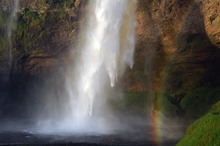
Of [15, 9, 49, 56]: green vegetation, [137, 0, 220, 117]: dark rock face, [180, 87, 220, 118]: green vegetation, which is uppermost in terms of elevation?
[15, 9, 49, 56]: green vegetation

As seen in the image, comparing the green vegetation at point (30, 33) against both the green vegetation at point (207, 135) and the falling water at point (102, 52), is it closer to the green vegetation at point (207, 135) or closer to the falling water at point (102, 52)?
the falling water at point (102, 52)

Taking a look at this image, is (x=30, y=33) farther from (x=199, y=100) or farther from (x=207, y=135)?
(x=207, y=135)

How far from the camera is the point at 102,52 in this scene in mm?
45188

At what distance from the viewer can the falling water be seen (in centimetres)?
4516

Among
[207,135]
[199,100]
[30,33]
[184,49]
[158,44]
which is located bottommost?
[207,135]

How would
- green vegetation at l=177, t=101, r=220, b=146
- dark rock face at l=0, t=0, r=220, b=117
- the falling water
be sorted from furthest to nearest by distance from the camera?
the falling water, dark rock face at l=0, t=0, r=220, b=117, green vegetation at l=177, t=101, r=220, b=146

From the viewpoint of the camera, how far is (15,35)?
162 ft

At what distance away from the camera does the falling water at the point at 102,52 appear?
4516cm

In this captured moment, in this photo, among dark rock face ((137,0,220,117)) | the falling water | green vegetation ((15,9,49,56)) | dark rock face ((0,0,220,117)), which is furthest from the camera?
green vegetation ((15,9,49,56))

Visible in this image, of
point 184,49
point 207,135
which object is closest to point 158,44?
point 184,49

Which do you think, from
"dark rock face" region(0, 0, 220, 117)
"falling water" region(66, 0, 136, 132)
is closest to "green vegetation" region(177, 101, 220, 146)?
"dark rock face" region(0, 0, 220, 117)

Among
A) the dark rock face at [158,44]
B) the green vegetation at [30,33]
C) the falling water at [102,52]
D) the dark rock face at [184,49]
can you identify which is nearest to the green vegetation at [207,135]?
the dark rock face at [158,44]

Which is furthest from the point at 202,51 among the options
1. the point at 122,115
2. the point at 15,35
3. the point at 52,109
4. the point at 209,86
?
the point at 15,35

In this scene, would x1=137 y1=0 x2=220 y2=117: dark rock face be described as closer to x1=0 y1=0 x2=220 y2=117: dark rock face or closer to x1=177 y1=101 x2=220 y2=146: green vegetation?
x1=0 y1=0 x2=220 y2=117: dark rock face
